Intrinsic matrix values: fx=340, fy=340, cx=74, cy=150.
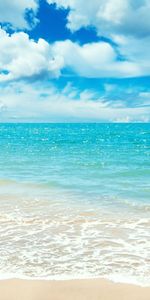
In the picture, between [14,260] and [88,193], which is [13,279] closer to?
[14,260]

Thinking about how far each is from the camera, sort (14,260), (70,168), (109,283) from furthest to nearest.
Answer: (70,168), (14,260), (109,283)

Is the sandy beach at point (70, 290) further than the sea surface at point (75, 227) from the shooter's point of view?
No

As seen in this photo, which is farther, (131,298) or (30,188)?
(30,188)

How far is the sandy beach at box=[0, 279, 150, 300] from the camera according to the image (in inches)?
292

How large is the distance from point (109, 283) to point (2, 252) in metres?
3.47

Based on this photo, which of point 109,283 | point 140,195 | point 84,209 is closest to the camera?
point 109,283

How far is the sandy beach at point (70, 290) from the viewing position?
7423 mm

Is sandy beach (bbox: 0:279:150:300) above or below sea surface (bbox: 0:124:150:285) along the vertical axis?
below

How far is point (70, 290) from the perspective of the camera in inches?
300

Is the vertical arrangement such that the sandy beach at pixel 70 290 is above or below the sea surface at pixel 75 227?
→ below

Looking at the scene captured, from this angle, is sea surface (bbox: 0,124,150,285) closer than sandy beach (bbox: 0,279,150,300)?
No

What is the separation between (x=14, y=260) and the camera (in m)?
9.23

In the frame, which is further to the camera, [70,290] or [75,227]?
[75,227]

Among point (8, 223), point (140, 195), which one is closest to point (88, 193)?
point (140, 195)
